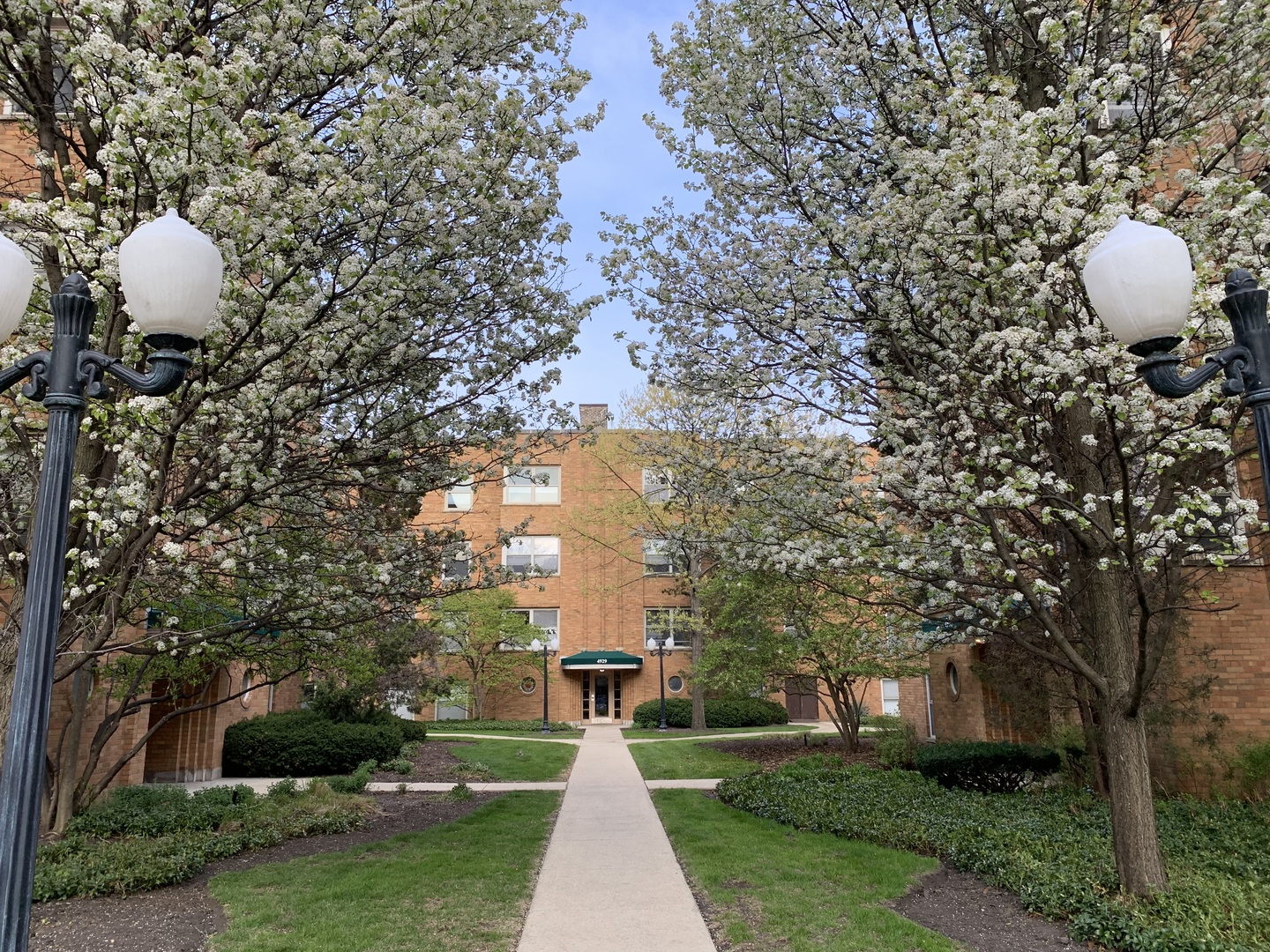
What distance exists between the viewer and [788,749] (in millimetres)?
18578

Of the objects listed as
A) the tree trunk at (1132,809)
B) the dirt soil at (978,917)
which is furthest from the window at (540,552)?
the tree trunk at (1132,809)

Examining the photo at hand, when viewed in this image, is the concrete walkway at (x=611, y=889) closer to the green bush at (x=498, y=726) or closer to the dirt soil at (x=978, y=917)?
the dirt soil at (x=978, y=917)

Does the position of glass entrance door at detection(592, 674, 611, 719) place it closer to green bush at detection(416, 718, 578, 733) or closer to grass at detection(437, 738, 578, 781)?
green bush at detection(416, 718, 578, 733)

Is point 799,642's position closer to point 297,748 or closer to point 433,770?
point 433,770

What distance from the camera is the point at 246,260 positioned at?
203 inches

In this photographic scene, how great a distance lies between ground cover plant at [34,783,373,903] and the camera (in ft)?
22.4

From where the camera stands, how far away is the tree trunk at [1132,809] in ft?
18.9

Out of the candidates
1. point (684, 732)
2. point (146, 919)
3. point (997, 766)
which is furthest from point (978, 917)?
point (684, 732)

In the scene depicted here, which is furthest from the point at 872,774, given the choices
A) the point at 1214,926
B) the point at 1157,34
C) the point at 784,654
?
the point at 1157,34

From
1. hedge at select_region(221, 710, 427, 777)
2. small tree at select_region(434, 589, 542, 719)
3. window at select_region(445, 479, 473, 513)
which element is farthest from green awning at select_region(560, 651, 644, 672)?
hedge at select_region(221, 710, 427, 777)

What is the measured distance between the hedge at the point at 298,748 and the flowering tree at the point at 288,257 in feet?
29.3

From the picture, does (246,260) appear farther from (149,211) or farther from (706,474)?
(706,474)

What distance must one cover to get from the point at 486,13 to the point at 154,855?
7.75m

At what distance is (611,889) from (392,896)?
1.79 metres
